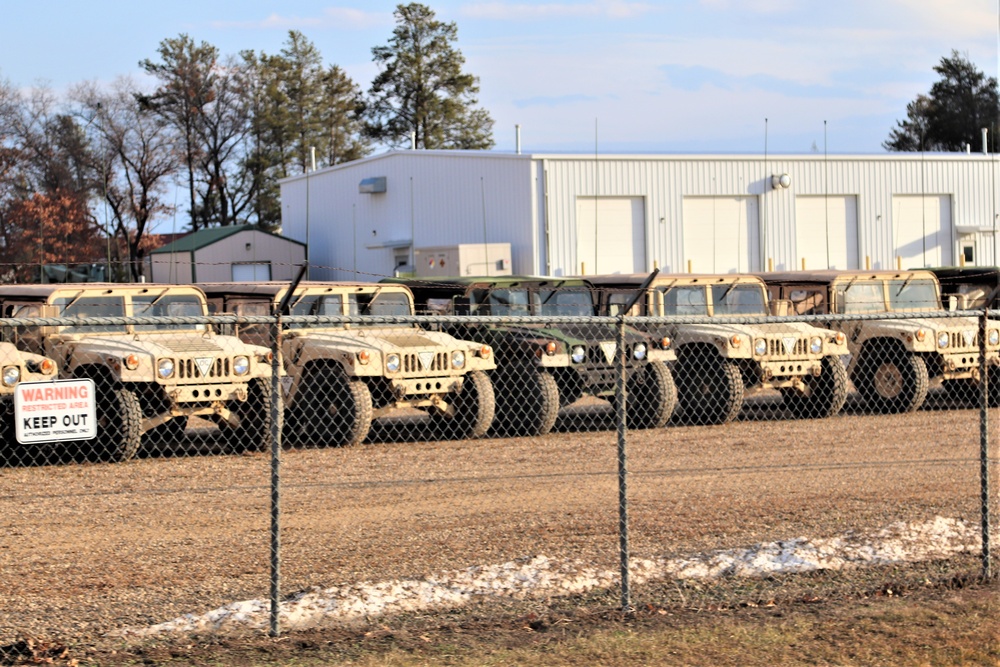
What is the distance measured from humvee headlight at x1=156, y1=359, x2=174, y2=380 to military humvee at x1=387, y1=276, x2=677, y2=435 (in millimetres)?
3601

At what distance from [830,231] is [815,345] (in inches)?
811

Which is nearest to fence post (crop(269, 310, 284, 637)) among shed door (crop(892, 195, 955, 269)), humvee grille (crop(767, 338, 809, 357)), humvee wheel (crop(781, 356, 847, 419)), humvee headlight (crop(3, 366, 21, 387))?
humvee headlight (crop(3, 366, 21, 387))

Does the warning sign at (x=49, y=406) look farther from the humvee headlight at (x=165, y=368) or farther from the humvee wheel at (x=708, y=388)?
the humvee wheel at (x=708, y=388)

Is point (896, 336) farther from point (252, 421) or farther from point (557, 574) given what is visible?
point (557, 574)

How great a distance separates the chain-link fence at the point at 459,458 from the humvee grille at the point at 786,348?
0.02 m

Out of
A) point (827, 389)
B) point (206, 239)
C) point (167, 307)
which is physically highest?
point (206, 239)

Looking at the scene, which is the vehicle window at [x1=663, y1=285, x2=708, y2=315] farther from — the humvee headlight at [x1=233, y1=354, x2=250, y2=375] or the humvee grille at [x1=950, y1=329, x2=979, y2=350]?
the humvee headlight at [x1=233, y1=354, x2=250, y2=375]

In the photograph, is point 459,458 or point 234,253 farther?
point 234,253

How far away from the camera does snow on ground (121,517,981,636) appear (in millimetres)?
6277

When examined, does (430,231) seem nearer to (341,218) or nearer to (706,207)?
(341,218)

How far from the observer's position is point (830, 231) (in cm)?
3394

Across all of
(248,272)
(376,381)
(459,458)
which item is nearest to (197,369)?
(376,381)

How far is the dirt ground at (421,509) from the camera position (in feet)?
23.3

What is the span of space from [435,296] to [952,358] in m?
6.14
